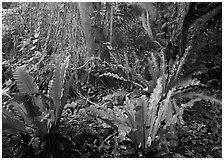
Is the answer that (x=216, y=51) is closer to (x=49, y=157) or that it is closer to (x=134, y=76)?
(x=134, y=76)

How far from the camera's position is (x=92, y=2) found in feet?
9.92

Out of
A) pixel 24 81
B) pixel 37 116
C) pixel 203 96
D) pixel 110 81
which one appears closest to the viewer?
pixel 37 116

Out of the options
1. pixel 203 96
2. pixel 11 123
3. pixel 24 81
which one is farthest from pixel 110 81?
pixel 11 123

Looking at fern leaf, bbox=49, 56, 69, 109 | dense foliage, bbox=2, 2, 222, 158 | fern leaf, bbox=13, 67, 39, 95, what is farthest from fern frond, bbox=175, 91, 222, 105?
fern leaf, bbox=13, 67, 39, 95

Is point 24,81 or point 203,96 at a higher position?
point 24,81

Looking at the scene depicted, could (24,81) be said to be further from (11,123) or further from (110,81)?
(110,81)

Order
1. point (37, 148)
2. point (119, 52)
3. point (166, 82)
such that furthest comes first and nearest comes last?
point (119, 52) → point (166, 82) → point (37, 148)

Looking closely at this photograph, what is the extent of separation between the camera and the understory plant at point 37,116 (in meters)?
1.88

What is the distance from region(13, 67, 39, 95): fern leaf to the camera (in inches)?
78.2

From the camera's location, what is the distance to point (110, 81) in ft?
10.2

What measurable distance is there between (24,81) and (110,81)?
128 centimetres

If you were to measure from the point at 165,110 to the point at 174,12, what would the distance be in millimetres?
1728

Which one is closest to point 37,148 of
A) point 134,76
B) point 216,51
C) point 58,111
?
point 58,111

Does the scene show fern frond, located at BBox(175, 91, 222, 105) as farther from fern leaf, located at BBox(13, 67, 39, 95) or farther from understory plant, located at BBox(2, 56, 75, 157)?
fern leaf, located at BBox(13, 67, 39, 95)
